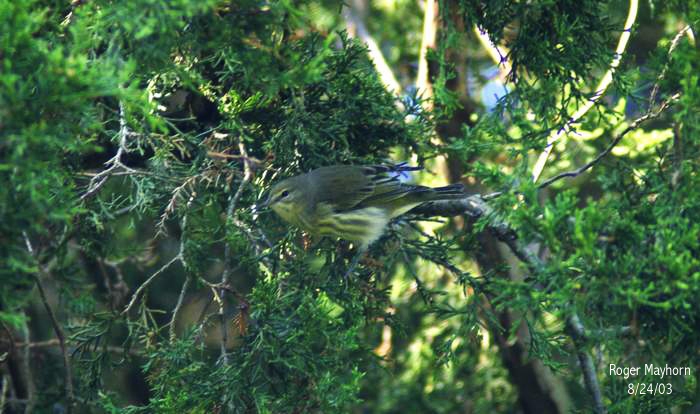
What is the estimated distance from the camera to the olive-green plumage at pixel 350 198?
3547 millimetres

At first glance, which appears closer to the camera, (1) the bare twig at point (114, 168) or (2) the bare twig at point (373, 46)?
(1) the bare twig at point (114, 168)

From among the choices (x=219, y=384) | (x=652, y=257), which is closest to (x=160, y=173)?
(x=219, y=384)

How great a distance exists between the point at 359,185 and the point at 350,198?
3.6 inches

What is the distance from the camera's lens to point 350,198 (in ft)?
13.4

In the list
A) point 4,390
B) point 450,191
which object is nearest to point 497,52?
point 450,191

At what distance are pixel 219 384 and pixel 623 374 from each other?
161 cm

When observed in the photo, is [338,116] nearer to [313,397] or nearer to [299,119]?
[299,119]

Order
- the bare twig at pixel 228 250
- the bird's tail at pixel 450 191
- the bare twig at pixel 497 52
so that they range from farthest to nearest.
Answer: the bird's tail at pixel 450 191 → the bare twig at pixel 497 52 → the bare twig at pixel 228 250

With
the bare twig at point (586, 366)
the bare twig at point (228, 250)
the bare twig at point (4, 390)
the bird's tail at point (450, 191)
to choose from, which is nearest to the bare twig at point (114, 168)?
the bare twig at point (228, 250)

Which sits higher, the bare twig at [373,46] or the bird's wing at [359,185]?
the bare twig at [373,46]

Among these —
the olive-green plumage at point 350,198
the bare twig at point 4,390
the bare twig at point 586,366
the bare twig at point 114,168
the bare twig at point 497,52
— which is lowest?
the bare twig at point 4,390

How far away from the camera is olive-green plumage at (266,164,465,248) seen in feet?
11.6

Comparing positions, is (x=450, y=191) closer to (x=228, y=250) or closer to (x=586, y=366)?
(x=586, y=366)

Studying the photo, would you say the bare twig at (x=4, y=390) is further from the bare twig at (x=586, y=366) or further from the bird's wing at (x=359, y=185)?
the bare twig at (x=586, y=366)
